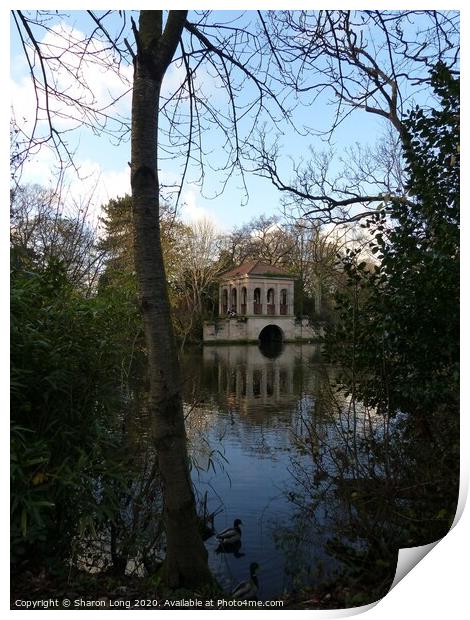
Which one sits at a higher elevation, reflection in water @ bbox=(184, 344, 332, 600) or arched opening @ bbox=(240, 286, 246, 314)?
arched opening @ bbox=(240, 286, 246, 314)

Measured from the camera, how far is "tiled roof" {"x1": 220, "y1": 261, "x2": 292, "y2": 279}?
2.81 m

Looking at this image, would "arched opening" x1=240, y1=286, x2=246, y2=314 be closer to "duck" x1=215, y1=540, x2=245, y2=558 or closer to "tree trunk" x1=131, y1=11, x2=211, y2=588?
"tree trunk" x1=131, y1=11, x2=211, y2=588

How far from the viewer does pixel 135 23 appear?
214 cm

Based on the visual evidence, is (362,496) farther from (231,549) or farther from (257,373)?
(257,373)

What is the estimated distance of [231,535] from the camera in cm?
Result: 285

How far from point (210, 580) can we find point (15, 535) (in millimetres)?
815

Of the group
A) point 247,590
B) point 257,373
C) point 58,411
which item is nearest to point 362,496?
point 247,590

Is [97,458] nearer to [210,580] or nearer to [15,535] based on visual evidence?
[15,535]

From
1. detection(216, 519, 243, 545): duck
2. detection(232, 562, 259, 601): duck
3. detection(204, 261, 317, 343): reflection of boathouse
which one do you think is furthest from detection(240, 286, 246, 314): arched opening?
detection(232, 562, 259, 601): duck

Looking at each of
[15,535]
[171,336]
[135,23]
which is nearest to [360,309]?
[171,336]

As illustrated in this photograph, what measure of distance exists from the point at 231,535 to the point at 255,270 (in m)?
1.53

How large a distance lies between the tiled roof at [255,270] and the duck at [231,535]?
58.0 inches

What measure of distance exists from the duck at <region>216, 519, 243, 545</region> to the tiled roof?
147 cm

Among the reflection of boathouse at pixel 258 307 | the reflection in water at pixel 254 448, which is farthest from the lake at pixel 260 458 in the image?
the reflection of boathouse at pixel 258 307
